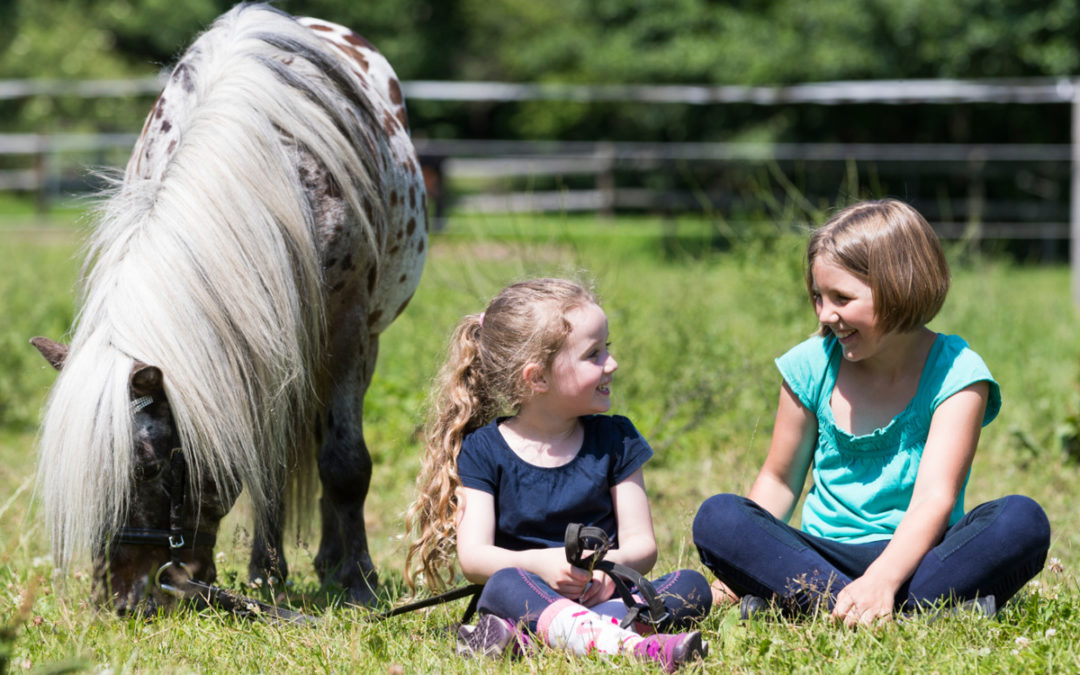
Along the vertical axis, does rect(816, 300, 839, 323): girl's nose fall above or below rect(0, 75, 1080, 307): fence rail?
below

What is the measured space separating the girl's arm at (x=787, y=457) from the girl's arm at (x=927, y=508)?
305 millimetres

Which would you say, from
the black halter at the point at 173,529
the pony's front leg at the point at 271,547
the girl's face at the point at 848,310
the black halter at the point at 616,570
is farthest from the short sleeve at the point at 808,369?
the black halter at the point at 173,529

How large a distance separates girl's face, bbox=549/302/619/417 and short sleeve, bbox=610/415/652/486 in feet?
0.38

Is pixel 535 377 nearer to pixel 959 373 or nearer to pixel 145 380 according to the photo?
pixel 145 380

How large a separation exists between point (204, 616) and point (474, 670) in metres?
0.77

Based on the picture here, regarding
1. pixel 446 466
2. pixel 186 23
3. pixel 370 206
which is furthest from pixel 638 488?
pixel 186 23

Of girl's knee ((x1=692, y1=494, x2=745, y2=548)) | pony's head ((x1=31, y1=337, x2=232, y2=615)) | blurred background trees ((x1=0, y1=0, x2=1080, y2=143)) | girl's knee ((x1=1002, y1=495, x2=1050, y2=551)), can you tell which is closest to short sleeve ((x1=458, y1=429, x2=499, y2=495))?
girl's knee ((x1=692, y1=494, x2=745, y2=548))

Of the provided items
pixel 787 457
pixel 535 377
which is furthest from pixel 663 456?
pixel 535 377

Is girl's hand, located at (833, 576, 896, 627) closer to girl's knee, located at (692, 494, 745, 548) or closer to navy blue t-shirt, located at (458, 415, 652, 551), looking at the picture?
girl's knee, located at (692, 494, 745, 548)

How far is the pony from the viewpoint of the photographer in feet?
7.92

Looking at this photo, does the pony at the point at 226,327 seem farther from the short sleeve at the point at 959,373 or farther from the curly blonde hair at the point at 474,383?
the short sleeve at the point at 959,373

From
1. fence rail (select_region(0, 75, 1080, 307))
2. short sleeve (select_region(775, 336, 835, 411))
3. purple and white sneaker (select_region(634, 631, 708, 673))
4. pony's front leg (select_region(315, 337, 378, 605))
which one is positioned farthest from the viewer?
fence rail (select_region(0, 75, 1080, 307))

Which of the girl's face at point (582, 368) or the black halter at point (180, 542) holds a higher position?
the girl's face at point (582, 368)

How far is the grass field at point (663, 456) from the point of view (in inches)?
87.6
